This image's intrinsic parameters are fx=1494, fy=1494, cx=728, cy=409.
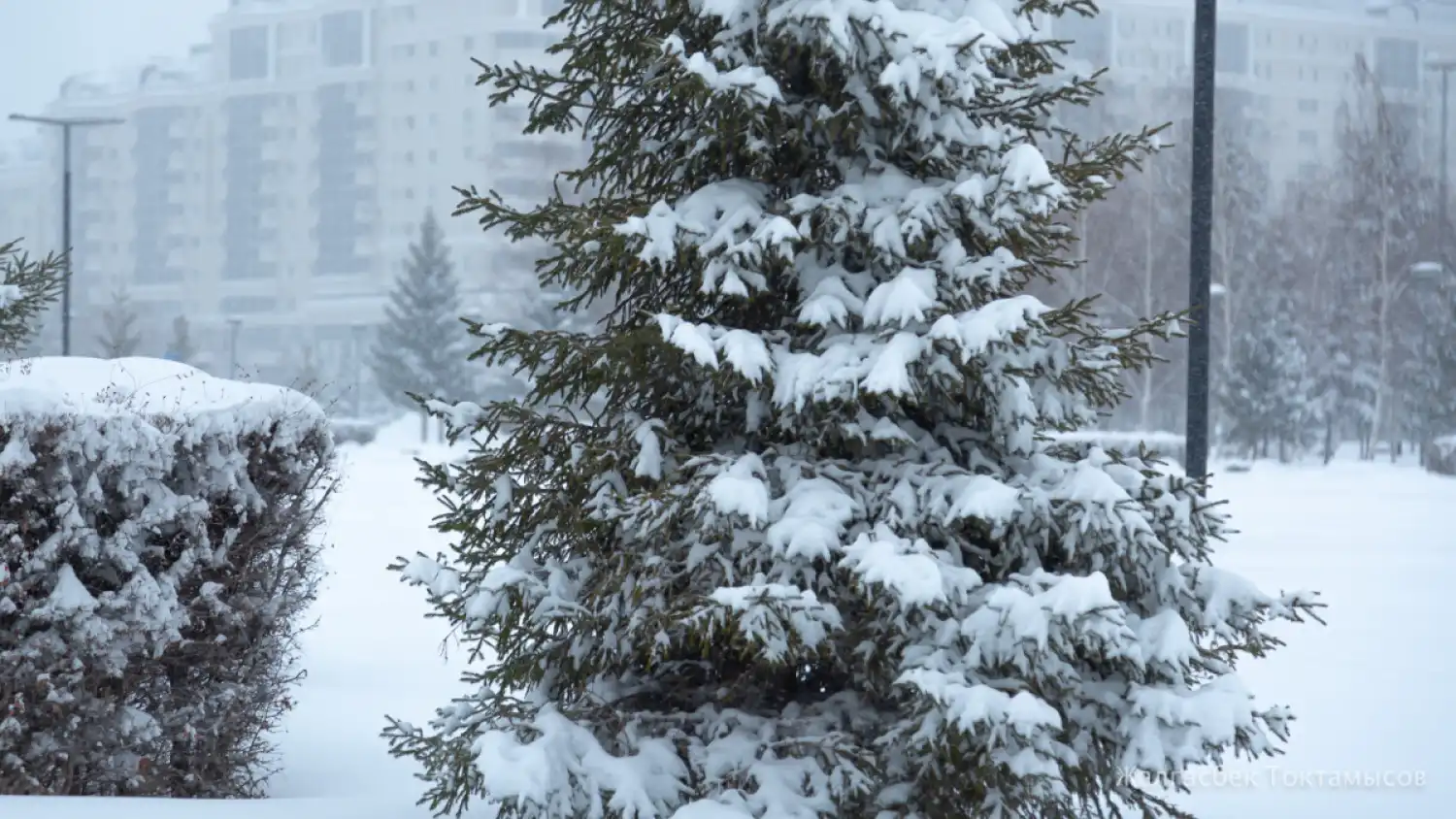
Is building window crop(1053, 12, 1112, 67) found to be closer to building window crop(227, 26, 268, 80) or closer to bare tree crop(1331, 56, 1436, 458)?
bare tree crop(1331, 56, 1436, 458)

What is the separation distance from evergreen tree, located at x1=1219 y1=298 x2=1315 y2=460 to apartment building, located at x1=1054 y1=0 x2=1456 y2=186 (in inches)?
2409

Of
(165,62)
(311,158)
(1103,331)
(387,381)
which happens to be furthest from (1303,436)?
(165,62)

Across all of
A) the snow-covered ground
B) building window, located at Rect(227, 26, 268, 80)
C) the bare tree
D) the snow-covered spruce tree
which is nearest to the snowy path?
the snow-covered ground

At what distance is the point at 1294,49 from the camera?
11994 cm

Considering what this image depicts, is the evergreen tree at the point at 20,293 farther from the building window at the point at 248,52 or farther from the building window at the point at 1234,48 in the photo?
the building window at the point at 248,52

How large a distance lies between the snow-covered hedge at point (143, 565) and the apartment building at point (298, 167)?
90.3 metres

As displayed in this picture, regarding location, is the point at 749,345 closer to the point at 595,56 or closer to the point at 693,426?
the point at 693,426

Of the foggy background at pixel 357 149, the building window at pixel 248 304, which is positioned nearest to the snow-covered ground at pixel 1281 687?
the foggy background at pixel 357 149

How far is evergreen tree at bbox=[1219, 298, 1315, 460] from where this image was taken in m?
46.8

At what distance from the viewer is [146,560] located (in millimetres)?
6297

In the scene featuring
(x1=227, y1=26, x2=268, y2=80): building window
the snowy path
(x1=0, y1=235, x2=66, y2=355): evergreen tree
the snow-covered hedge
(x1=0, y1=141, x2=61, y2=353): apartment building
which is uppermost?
(x1=227, y1=26, x2=268, y2=80): building window

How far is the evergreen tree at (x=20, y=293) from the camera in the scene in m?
7.56

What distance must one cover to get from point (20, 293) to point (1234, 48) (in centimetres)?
11811

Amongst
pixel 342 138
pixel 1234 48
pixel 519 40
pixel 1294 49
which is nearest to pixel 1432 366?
pixel 519 40
